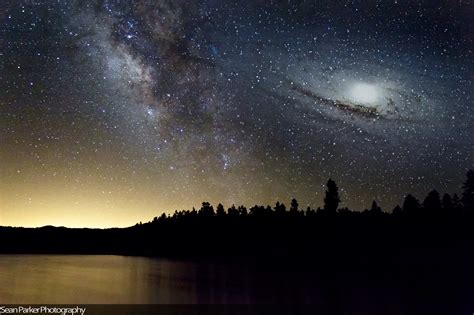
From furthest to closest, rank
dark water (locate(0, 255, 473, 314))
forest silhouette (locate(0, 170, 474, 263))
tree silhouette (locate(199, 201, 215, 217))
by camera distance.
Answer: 1. tree silhouette (locate(199, 201, 215, 217))
2. forest silhouette (locate(0, 170, 474, 263))
3. dark water (locate(0, 255, 473, 314))

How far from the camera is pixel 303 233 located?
11350 cm

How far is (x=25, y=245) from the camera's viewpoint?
596 feet

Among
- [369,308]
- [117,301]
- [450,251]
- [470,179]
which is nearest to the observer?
[369,308]

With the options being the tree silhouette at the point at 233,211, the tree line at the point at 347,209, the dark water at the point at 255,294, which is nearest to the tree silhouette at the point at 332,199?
the tree line at the point at 347,209

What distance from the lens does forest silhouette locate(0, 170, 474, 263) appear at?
8356cm

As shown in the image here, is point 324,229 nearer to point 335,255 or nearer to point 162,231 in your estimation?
point 335,255

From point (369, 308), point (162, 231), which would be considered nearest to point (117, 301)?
point (369, 308)

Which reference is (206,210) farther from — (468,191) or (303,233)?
(468,191)

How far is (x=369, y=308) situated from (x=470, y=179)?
264ft

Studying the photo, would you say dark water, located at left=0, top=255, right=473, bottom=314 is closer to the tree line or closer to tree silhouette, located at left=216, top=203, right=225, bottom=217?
the tree line

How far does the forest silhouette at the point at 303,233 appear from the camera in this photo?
8356 centimetres

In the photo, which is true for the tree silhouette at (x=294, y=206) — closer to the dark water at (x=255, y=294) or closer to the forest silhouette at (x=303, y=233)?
the forest silhouette at (x=303, y=233)

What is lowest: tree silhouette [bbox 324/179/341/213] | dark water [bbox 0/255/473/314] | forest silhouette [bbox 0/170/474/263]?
dark water [bbox 0/255/473/314]

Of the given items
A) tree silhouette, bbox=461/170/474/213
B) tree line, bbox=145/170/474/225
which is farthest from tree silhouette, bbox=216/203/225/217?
tree silhouette, bbox=461/170/474/213
